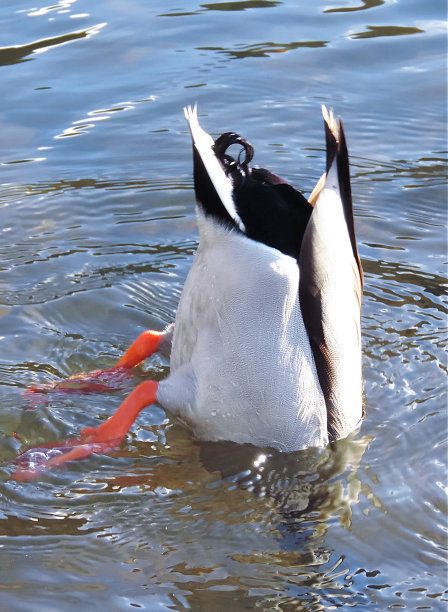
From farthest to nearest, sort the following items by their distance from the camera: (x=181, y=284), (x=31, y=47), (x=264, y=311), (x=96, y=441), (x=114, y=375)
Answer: (x=31, y=47) → (x=181, y=284) → (x=114, y=375) → (x=96, y=441) → (x=264, y=311)

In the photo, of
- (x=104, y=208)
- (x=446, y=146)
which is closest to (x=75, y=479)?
(x=104, y=208)

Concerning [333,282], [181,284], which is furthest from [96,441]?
[181,284]

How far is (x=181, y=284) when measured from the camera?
5.14 metres

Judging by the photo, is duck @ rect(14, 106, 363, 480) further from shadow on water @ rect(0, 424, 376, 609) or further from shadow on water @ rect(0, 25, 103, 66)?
shadow on water @ rect(0, 25, 103, 66)

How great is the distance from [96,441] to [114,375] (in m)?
0.55

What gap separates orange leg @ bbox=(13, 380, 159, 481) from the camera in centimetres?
373

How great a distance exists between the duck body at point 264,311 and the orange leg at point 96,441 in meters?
0.09

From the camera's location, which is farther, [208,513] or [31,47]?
[31,47]

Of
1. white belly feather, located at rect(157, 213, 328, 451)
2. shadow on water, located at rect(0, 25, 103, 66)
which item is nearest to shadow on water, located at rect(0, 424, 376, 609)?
white belly feather, located at rect(157, 213, 328, 451)

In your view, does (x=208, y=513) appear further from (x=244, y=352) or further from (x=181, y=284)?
(x=181, y=284)

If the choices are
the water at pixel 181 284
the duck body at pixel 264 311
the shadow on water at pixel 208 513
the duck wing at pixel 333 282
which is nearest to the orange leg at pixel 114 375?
the water at pixel 181 284

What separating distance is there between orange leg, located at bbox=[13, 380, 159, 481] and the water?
57 millimetres

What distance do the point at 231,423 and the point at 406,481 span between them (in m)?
0.70

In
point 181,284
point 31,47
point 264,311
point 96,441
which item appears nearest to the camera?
point 264,311
